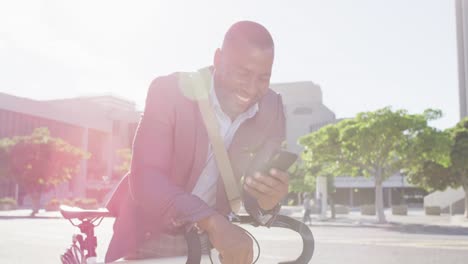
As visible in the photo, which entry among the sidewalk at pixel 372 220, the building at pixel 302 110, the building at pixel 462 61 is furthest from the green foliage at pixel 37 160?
the building at pixel 462 61

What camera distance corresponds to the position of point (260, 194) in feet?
4.54

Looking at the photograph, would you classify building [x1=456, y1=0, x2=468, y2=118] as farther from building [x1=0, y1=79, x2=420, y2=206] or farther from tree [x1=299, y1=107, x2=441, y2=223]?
tree [x1=299, y1=107, x2=441, y2=223]

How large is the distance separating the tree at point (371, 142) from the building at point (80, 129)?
107 feet

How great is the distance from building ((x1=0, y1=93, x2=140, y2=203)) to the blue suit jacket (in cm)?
5757

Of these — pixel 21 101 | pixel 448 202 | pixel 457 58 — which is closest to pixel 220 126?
pixel 448 202

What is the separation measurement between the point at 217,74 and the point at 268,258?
2.21 feet

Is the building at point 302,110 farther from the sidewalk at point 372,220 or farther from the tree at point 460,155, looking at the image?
the tree at point 460,155

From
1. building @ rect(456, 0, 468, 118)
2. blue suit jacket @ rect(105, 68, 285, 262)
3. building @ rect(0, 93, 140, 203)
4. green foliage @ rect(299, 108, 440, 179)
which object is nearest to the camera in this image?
blue suit jacket @ rect(105, 68, 285, 262)

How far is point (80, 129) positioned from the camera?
3051 inches

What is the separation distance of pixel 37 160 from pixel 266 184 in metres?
44.6

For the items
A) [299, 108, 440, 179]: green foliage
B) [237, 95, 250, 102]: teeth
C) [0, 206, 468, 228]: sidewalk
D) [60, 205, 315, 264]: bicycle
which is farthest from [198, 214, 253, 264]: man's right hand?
[0, 206, 468, 228]: sidewalk

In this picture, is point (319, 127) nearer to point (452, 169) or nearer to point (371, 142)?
point (452, 169)

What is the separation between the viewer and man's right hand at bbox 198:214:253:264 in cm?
122

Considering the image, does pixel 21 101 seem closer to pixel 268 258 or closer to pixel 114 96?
pixel 114 96
